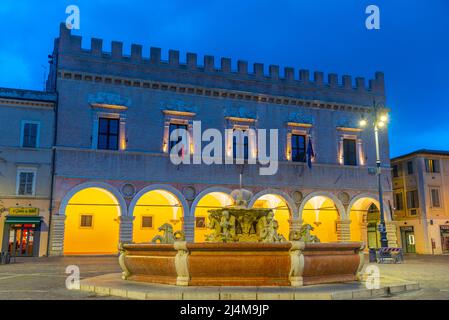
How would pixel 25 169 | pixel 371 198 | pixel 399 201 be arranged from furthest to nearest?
pixel 399 201, pixel 371 198, pixel 25 169

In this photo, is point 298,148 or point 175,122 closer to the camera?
point 175,122

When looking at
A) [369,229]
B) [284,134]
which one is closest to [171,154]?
[284,134]

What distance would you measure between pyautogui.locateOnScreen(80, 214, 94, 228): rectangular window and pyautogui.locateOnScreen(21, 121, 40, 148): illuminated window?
20.1 feet

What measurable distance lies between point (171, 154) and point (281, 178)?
7.27m

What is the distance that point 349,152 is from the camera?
103ft

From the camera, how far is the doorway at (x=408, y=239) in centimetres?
3644

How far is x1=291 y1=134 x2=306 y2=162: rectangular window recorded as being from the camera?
98.1 ft

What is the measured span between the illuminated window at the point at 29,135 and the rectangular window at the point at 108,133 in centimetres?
335

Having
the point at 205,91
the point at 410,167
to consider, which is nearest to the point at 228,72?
the point at 205,91

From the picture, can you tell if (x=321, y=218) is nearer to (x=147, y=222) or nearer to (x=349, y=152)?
(x=349, y=152)

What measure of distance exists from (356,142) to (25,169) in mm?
21111

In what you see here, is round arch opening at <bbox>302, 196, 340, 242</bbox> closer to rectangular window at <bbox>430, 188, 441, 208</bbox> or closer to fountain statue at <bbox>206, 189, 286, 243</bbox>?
rectangular window at <bbox>430, 188, 441, 208</bbox>

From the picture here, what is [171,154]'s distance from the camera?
2686cm
